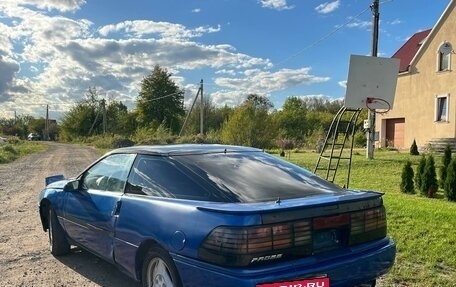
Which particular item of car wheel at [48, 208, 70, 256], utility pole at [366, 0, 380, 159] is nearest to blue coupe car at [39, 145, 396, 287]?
car wheel at [48, 208, 70, 256]

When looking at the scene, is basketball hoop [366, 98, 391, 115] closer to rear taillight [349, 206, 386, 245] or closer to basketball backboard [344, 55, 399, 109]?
basketball backboard [344, 55, 399, 109]

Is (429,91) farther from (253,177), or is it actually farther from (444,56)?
(253,177)

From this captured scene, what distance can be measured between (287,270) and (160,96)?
5717 centimetres

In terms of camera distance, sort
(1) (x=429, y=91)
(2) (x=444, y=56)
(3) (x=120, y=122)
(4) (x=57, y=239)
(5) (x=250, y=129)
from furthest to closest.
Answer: (3) (x=120, y=122) < (5) (x=250, y=129) < (1) (x=429, y=91) < (2) (x=444, y=56) < (4) (x=57, y=239)

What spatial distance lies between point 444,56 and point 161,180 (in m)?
25.7

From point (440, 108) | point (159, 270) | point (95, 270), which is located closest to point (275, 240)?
point (159, 270)

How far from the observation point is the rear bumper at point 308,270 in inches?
115

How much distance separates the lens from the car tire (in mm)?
3387

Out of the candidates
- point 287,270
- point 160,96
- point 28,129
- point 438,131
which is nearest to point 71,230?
point 287,270

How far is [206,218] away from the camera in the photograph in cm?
313

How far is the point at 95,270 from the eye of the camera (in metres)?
5.16

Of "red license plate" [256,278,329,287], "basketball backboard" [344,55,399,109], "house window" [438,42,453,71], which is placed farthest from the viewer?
"house window" [438,42,453,71]

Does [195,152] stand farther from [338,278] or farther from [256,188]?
[338,278]

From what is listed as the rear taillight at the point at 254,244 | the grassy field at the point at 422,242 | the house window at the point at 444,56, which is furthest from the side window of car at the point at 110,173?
the house window at the point at 444,56
